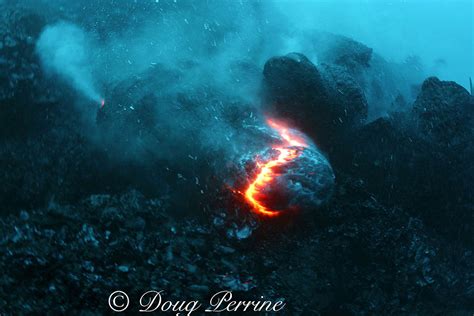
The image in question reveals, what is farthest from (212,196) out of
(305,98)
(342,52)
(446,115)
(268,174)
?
(342,52)

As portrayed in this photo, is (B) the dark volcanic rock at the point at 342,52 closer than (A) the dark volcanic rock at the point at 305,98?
No

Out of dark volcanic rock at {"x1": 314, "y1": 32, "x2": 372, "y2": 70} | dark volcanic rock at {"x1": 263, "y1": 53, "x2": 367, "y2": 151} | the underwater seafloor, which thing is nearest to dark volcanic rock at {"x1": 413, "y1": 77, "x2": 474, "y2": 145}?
the underwater seafloor

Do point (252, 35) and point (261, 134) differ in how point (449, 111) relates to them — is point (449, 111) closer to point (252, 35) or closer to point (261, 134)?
point (261, 134)

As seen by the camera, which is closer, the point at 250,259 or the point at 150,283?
the point at 150,283

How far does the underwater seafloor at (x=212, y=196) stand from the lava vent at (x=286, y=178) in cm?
44

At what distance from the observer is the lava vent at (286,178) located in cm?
571

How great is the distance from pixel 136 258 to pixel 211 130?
2.79 meters

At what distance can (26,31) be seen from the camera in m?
7.86

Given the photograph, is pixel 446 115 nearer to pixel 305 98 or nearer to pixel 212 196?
pixel 305 98

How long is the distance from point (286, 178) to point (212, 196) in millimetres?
1626

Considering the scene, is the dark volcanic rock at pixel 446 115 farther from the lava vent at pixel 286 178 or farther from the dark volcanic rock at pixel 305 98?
the lava vent at pixel 286 178

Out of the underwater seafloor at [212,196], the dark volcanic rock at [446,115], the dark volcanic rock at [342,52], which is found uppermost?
the dark volcanic rock at [342,52]

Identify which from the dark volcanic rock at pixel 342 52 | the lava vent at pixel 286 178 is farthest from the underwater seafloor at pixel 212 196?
the dark volcanic rock at pixel 342 52

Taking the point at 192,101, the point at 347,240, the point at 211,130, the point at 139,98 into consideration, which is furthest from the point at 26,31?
the point at 347,240
